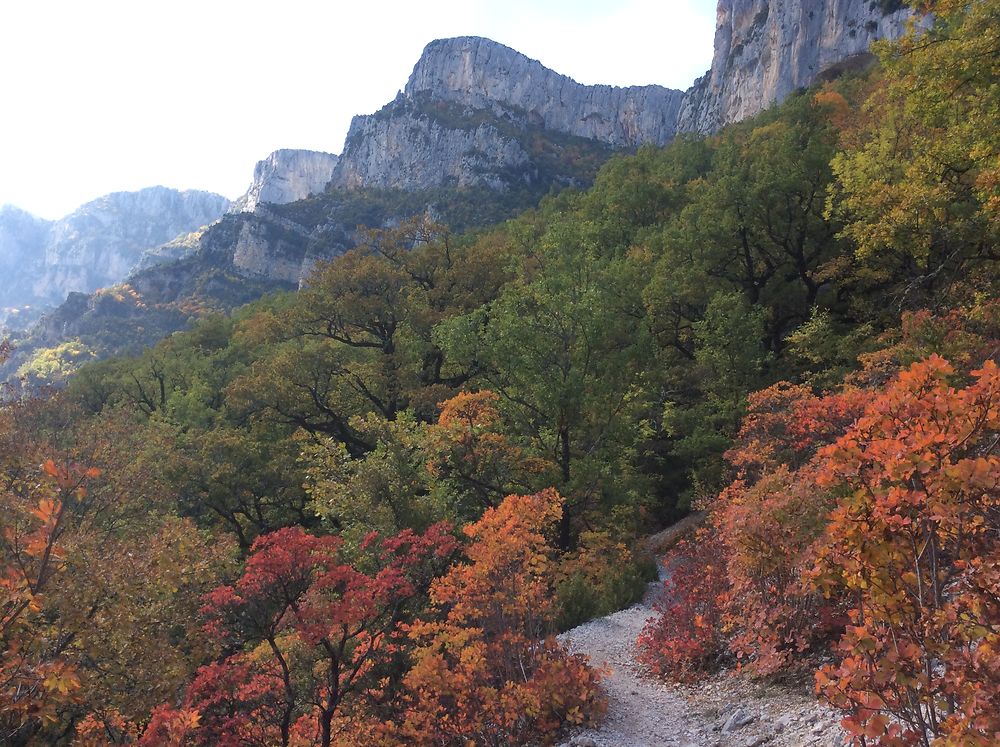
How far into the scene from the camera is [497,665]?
8367 mm

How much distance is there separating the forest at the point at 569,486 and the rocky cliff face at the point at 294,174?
14735cm

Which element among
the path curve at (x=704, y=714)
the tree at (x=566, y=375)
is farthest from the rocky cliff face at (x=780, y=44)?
the path curve at (x=704, y=714)

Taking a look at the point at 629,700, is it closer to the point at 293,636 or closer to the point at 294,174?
the point at 293,636

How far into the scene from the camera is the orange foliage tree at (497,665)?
25.7 feet

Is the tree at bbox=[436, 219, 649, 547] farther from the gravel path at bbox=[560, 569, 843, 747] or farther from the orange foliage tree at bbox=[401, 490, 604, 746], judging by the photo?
the orange foliage tree at bbox=[401, 490, 604, 746]

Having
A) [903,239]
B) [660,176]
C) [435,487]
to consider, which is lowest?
[435,487]

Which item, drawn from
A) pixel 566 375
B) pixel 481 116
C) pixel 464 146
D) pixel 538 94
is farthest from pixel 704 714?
pixel 538 94

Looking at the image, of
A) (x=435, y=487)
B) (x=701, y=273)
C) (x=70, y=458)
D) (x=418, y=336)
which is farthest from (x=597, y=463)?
(x=70, y=458)

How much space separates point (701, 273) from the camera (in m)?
21.4

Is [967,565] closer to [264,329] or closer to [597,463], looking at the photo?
[597,463]

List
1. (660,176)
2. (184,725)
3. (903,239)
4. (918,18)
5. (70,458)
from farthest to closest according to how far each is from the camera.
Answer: (660,176)
(70,458)
(903,239)
(918,18)
(184,725)

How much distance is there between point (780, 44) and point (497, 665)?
86.7 m

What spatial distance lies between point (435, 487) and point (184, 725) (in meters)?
6.96

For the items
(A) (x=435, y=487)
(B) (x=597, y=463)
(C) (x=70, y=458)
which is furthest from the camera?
(C) (x=70, y=458)
